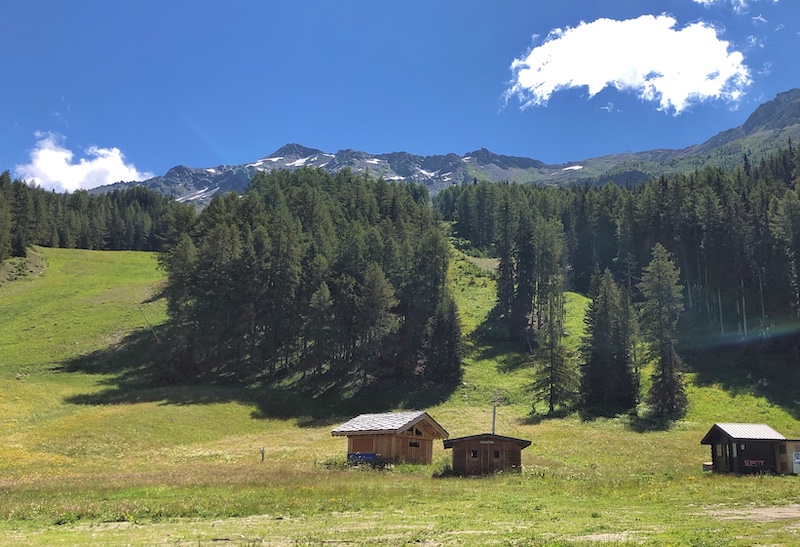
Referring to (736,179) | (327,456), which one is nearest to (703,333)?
(736,179)

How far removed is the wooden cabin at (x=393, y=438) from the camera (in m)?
39.5

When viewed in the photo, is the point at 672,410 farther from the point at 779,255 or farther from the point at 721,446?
the point at 779,255

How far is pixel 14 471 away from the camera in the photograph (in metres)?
33.5

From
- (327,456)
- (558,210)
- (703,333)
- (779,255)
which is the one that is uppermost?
(558,210)

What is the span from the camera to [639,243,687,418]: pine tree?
55562 mm

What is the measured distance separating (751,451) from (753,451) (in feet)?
0.50

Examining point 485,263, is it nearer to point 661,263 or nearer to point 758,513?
point 661,263

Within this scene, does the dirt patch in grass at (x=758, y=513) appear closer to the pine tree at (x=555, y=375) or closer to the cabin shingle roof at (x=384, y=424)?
the cabin shingle roof at (x=384, y=424)

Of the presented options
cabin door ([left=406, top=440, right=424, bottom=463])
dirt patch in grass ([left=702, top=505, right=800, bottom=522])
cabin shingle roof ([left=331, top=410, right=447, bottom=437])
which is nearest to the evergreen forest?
cabin shingle roof ([left=331, top=410, right=447, bottom=437])

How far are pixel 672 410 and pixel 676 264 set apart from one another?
39280 millimetres

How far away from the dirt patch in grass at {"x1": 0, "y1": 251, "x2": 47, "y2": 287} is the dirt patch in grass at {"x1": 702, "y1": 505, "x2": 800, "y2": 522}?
10583 cm

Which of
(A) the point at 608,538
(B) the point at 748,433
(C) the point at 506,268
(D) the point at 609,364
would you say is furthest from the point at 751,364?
(A) the point at 608,538

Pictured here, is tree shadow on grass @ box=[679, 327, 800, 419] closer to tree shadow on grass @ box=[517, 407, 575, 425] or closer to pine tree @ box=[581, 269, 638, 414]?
pine tree @ box=[581, 269, 638, 414]

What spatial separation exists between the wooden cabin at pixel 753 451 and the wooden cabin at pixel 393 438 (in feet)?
64.7
